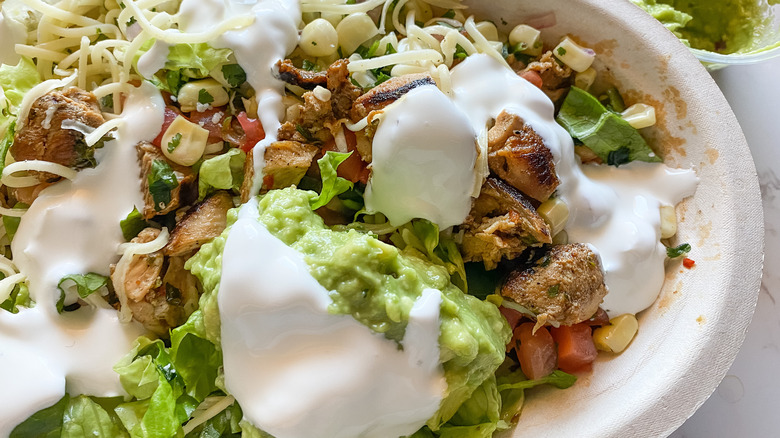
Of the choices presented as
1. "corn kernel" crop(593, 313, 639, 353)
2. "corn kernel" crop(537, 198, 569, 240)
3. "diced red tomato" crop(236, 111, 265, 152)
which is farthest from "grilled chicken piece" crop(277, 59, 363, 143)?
"corn kernel" crop(593, 313, 639, 353)

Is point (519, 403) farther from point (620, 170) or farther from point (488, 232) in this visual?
point (620, 170)

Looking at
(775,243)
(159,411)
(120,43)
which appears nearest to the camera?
(159,411)

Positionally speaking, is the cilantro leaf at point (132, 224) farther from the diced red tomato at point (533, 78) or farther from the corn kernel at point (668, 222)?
the corn kernel at point (668, 222)

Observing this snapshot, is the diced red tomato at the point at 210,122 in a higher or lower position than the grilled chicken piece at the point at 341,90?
lower

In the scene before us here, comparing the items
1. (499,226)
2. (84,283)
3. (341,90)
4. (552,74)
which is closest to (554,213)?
(499,226)

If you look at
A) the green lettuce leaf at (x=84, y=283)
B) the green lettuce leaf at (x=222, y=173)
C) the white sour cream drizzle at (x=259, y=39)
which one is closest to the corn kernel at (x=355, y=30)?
the white sour cream drizzle at (x=259, y=39)

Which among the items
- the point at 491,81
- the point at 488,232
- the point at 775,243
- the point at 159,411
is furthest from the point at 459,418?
the point at 775,243
